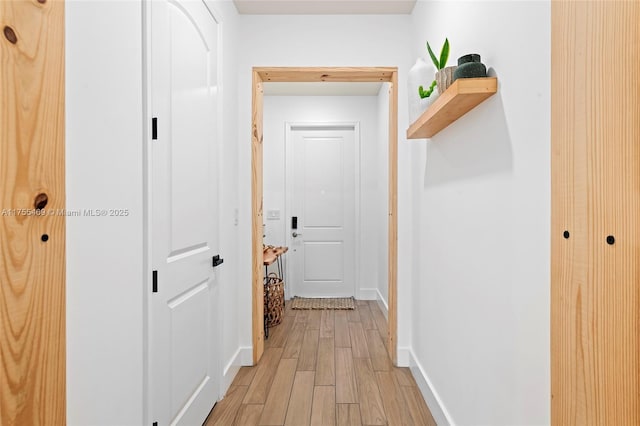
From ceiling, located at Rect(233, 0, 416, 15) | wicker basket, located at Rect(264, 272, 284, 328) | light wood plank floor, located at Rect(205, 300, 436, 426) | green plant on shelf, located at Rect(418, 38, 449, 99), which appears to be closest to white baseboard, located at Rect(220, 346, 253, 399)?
light wood plank floor, located at Rect(205, 300, 436, 426)

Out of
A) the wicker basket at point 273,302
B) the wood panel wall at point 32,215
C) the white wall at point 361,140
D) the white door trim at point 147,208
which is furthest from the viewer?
the white wall at point 361,140

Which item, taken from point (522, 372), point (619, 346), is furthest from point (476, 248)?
point (619, 346)

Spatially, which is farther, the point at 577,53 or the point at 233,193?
the point at 233,193

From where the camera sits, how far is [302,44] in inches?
108

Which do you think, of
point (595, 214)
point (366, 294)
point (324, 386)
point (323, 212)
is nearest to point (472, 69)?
point (595, 214)

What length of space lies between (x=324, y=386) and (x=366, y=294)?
2.25 m

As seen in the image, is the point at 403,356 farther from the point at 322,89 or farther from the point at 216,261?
the point at 322,89

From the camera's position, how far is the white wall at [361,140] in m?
4.54

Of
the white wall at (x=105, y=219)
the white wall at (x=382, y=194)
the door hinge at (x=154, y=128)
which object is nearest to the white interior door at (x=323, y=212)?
the white wall at (x=382, y=194)

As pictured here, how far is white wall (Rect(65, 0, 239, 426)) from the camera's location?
104 centimetres

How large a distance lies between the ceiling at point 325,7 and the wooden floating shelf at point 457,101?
127 cm

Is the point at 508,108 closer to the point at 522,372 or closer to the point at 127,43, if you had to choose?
the point at 522,372

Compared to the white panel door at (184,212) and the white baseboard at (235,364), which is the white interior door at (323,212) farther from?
the white panel door at (184,212)

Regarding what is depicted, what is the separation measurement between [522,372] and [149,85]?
1.67 metres
